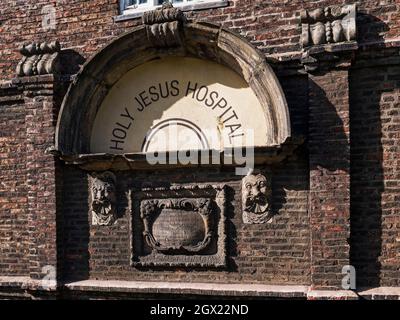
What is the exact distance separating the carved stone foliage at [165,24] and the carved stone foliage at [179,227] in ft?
5.83

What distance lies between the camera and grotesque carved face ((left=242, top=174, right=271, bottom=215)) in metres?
5.70

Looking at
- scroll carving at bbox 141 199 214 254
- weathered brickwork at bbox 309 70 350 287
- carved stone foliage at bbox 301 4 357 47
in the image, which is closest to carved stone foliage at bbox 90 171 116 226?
scroll carving at bbox 141 199 214 254

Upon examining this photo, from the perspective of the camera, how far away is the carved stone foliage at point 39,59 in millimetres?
6367

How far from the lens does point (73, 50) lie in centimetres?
647

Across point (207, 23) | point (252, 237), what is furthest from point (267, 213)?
point (207, 23)

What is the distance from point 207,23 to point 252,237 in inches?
99.0

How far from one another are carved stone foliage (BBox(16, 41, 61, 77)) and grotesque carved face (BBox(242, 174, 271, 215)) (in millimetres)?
2852

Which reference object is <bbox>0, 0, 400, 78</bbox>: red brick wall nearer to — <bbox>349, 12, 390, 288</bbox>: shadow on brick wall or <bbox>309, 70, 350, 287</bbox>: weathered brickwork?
<bbox>349, 12, 390, 288</bbox>: shadow on brick wall

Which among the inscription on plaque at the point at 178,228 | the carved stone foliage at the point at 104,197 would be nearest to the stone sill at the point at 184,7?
the carved stone foliage at the point at 104,197

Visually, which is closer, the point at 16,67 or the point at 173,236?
the point at 173,236

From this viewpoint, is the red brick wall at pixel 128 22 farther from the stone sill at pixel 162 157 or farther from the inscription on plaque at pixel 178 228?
the inscription on plaque at pixel 178 228

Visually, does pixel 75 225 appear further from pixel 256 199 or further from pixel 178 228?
pixel 256 199

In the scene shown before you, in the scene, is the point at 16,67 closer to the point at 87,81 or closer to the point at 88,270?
the point at 87,81

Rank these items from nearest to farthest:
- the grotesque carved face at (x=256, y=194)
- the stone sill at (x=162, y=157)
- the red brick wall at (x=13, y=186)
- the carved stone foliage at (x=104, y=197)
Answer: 1. the stone sill at (x=162, y=157)
2. the grotesque carved face at (x=256, y=194)
3. the carved stone foliage at (x=104, y=197)
4. the red brick wall at (x=13, y=186)
